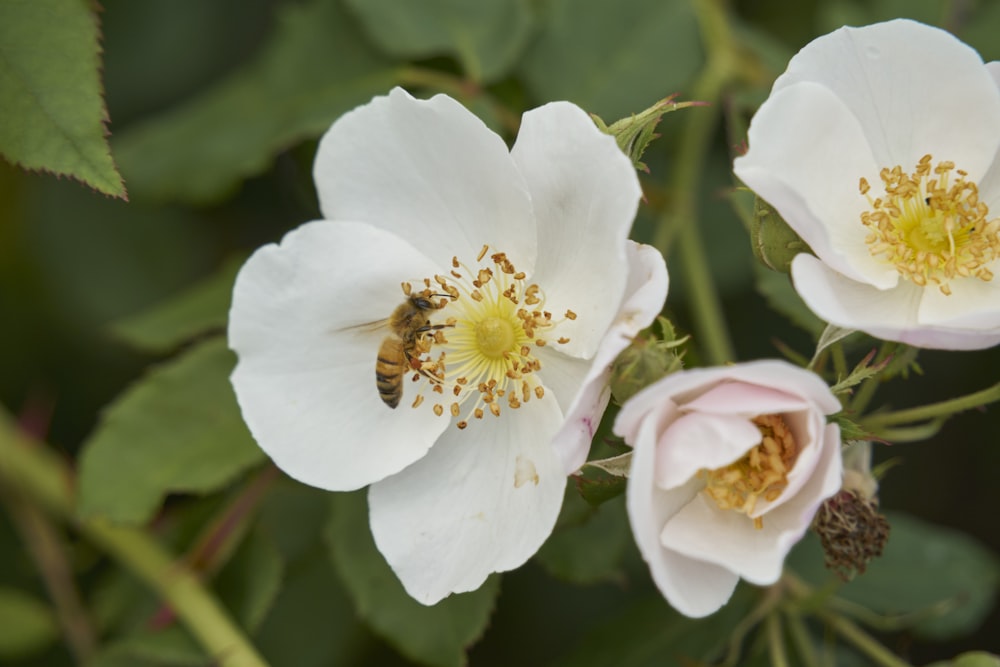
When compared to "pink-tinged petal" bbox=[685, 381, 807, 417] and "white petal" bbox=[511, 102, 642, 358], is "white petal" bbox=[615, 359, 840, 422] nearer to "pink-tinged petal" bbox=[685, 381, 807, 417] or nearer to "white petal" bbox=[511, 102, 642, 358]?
"pink-tinged petal" bbox=[685, 381, 807, 417]

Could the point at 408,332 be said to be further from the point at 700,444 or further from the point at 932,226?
the point at 932,226

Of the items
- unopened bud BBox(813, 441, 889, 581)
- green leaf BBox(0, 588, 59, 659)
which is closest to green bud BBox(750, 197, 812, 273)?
unopened bud BBox(813, 441, 889, 581)

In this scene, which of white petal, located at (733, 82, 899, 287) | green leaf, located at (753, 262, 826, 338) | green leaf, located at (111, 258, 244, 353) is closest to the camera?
white petal, located at (733, 82, 899, 287)

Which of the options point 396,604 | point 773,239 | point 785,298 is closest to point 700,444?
point 773,239

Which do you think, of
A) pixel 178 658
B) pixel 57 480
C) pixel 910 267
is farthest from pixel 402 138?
pixel 57 480

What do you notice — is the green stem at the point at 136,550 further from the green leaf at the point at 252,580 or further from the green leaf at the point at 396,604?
the green leaf at the point at 396,604

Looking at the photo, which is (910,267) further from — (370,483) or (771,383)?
(370,483)
